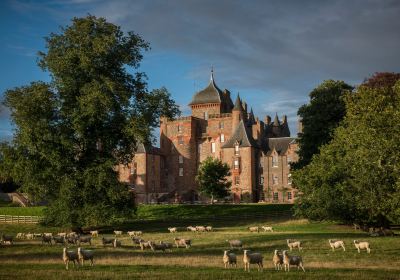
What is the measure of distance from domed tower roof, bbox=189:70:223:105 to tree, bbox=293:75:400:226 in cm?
5886

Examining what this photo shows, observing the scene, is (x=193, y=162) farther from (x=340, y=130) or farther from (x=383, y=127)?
(x=383, y=127)

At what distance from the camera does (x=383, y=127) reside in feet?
126

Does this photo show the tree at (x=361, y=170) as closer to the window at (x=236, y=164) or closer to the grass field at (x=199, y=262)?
the grass field at (x=199, y=262)

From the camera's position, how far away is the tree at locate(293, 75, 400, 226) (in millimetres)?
38031

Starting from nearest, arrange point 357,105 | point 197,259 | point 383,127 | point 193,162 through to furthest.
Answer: point 197,259 < point 383,127 < point 357,105 < point 193,162

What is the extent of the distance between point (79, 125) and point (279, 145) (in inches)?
2129

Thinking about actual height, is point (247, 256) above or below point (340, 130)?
below

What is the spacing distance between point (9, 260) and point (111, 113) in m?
21.1

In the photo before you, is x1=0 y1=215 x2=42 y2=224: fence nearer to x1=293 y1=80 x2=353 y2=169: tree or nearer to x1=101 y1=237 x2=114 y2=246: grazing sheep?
x1=101 y1=237 x2=114 y2=246: grazing sheep

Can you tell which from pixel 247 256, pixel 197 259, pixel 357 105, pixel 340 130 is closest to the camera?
pixel 247 256

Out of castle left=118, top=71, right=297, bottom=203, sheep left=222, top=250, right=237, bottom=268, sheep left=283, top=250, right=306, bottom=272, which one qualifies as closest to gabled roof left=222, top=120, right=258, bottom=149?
castle left=118, top=71, right=297, bottom=203

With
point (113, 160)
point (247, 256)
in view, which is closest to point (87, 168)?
point (113, 160)

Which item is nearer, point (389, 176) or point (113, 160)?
point (389, 176)

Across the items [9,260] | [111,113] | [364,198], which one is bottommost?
[9,260]
